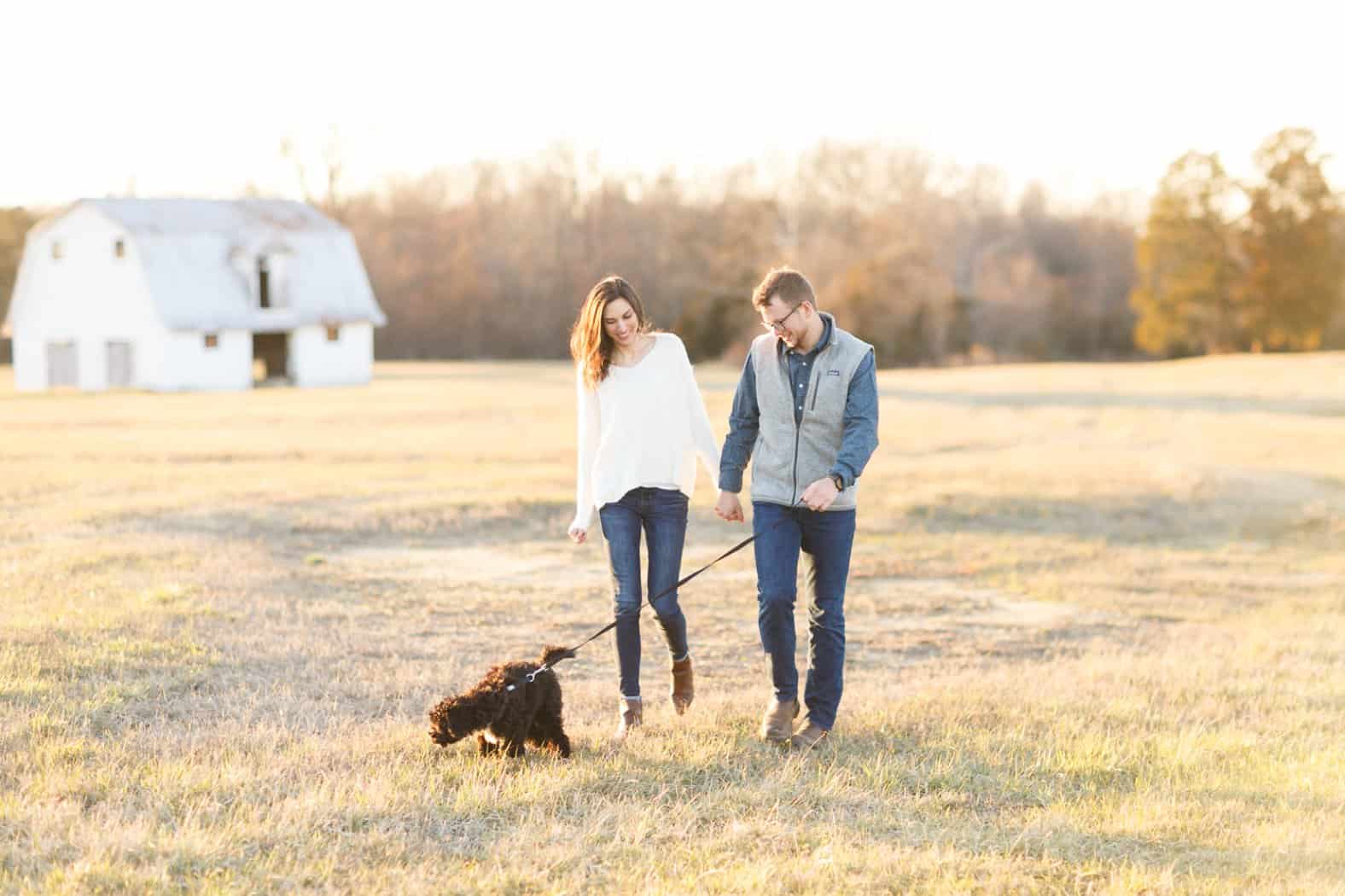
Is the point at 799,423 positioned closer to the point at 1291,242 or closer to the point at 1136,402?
the point at 1136,402

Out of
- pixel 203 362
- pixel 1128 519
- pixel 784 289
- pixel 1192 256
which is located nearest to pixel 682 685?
pixel 784 289

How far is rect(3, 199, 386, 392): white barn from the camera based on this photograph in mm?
42562

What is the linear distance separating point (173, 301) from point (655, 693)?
38757 mm

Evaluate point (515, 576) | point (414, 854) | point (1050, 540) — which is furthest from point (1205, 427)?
point (414, 854)

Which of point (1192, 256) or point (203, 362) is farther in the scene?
point (1192, 256)

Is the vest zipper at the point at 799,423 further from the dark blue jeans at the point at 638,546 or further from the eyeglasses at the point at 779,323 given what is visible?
the dark blue jeans at the point at 638,546

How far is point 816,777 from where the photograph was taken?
18.5ft

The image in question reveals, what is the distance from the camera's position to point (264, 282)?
45469 millimetres

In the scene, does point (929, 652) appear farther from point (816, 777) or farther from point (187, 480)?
point (187, 480)

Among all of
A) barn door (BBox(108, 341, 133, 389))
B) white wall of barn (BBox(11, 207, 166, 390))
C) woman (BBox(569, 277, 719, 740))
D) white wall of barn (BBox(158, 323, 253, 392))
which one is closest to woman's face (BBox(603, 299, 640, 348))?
woman (BBox(569, 277, 719, 740))

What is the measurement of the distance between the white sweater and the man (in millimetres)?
211

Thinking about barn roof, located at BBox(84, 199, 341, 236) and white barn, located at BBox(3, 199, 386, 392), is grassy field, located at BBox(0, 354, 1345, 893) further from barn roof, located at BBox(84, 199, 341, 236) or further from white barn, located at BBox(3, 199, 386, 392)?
barn roof, located at BBox(84, 199, 341, 236)

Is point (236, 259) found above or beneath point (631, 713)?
above

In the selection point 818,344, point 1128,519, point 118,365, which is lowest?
point 1128,519
